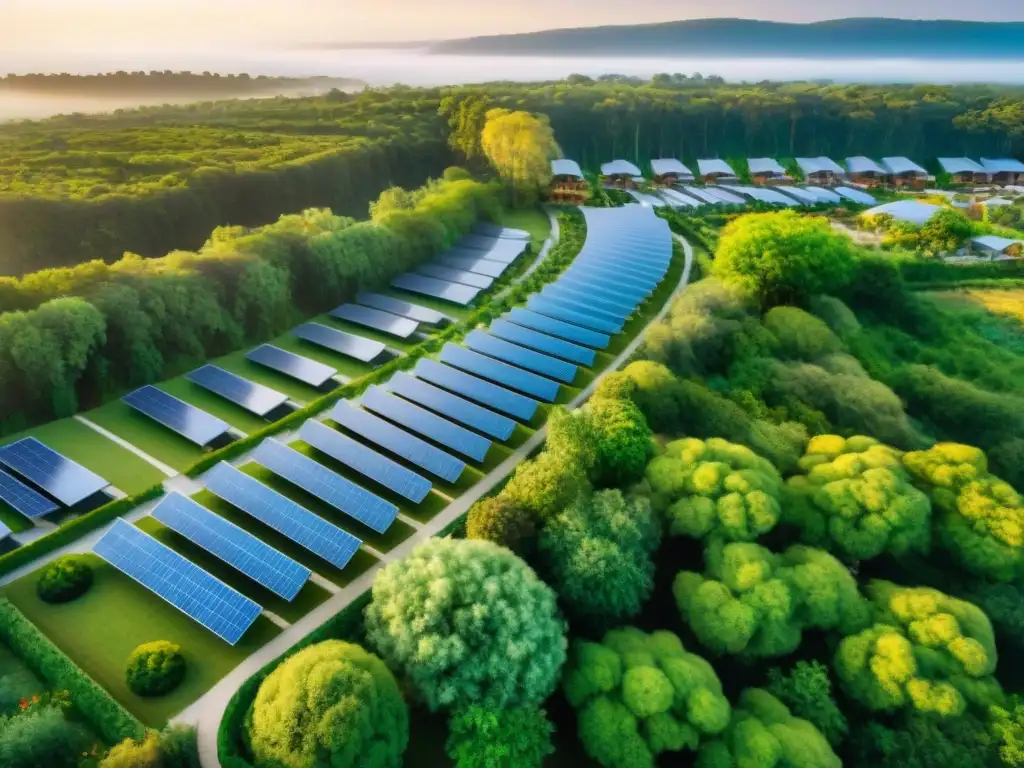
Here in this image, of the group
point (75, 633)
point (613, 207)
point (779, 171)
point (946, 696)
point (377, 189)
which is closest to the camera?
point (946, 696)

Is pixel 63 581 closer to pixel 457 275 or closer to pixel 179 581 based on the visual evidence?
pixel 179 581

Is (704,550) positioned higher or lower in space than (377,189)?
lower

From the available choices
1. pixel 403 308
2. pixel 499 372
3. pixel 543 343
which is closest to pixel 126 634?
pixel 499 372

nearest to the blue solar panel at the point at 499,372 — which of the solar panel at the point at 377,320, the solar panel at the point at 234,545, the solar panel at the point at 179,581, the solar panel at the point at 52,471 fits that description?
the solar panel at the point at 377,320

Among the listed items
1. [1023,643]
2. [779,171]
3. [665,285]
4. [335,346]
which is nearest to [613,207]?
[665,285]

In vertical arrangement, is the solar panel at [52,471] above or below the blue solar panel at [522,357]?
below

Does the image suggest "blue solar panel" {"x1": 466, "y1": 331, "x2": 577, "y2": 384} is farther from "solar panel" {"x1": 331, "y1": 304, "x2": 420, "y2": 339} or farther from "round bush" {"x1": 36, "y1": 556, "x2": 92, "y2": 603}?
"round bush" {"x1": 36, "y1": 556, "x2": 92, "y2": 603}

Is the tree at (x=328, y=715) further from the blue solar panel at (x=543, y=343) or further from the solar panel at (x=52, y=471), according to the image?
the blue solar panel at (x=543, y=343)

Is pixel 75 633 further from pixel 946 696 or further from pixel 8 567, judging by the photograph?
pixel 946 696
